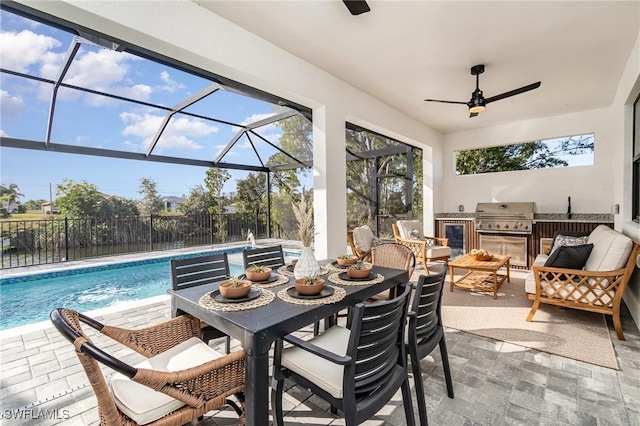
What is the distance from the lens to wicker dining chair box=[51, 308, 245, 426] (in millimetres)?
1029

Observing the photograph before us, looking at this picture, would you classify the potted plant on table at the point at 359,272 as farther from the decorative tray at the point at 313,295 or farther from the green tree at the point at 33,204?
the green tree at the point at 33,204

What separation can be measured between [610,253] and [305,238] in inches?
124

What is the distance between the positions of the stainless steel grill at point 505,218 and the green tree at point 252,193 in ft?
20.1

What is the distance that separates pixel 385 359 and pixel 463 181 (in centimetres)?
620

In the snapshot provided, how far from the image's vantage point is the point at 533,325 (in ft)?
9.78

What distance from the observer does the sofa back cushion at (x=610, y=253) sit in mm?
2752

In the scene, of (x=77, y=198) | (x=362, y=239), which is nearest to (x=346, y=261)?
(x=362, y=239)

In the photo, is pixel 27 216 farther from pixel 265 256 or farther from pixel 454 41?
pixel 454 41

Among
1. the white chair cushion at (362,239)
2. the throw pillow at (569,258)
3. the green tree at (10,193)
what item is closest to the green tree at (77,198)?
the green tree at (10,193)

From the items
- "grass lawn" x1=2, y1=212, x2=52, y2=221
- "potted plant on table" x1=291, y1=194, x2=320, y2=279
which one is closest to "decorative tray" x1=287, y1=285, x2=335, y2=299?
"potted plant on table" x1=291, y1=194, x2=320, y2=279

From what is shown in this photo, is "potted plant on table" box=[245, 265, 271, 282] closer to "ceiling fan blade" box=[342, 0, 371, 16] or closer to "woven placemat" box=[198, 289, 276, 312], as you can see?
"woven placemat" box=[198, 289, 276, 312]

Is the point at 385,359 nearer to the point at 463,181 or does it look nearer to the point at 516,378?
the point at 516,378

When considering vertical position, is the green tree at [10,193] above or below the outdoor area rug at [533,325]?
above

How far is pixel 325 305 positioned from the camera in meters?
1.56
